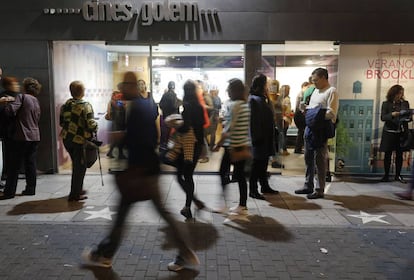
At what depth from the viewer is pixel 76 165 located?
6.42m

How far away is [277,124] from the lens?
28.8 ft

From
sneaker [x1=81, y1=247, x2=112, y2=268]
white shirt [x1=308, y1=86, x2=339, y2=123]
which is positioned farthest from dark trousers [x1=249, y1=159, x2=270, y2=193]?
sneaker [x1=81, y1=247, x2=112, y2=268]

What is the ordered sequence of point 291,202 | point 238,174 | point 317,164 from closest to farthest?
1. point 238,174
2. point 291,202
3. point 317,164

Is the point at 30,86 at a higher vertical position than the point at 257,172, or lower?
higher

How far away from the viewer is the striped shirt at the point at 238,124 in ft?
18.2

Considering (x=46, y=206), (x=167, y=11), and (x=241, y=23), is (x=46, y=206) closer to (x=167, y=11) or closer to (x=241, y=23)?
(x=167, y=11)

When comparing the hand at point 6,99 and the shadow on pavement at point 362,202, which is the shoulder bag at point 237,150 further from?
the hand at point 6,99

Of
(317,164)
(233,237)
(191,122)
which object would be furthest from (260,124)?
(233,237)

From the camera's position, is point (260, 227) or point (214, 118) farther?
point (214, 118)

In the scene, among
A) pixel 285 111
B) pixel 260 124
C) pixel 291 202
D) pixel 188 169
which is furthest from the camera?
pixel 285 111

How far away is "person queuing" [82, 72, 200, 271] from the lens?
405cm

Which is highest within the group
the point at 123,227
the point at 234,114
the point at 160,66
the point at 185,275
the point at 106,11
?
the point at 106,11

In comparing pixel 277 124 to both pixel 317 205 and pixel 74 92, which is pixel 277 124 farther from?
pixel 74 92

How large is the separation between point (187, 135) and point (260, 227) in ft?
5.08
